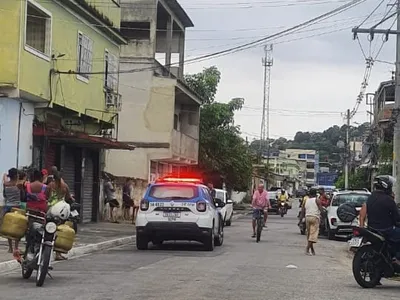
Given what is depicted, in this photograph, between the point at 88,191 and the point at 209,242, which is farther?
the point at 88,191

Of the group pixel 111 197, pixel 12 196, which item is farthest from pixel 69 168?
pixel 12 196

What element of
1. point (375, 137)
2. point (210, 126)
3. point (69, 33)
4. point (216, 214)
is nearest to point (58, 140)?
point (69, 33)

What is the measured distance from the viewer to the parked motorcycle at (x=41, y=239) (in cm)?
1135

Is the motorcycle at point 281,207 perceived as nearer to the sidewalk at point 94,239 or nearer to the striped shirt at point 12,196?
the sidewalk at point 94,239

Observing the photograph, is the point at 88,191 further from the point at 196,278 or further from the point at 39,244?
the point at 39,244

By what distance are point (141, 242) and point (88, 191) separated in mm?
10846

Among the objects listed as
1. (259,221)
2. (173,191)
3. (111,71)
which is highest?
(111,71)

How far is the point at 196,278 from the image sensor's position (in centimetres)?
1253

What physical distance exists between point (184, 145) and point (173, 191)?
21285 mm

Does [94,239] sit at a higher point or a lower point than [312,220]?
lower

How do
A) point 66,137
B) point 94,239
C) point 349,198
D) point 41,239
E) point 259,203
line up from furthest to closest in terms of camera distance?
1. point 349,198
2. point 259,203
3. point 66,137
4. point 94,239
5. point 41,239

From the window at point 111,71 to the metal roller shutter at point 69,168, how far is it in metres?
3.06

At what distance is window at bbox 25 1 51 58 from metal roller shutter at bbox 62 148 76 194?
4965 mm

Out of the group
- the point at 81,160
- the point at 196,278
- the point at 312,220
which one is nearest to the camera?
the point at 196,278
